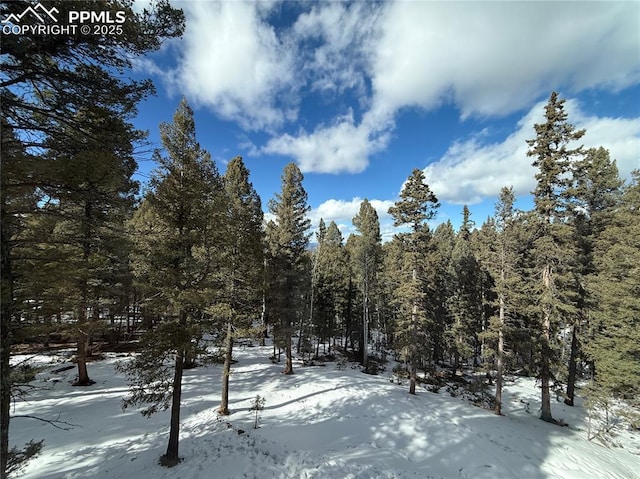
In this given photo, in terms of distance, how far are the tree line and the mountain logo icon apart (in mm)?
135

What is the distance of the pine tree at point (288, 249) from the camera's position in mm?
18266

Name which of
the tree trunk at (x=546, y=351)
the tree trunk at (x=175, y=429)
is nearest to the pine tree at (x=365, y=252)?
the tree trunk at (x=546, y=351)

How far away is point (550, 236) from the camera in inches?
616

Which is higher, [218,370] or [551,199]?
[551,199]

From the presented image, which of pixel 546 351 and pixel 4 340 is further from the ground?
pixel 4 340

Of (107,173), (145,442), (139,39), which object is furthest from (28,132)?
(145,442)

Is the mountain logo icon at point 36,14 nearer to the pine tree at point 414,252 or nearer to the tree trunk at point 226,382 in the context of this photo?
the tree trunk at point 226,382

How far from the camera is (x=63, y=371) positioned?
51.1ft

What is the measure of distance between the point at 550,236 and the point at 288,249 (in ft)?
51.2

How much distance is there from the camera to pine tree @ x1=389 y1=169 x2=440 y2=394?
671 inches

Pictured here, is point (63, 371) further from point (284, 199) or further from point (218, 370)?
point (284, 199)

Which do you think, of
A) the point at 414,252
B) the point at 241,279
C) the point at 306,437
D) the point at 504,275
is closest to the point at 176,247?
the point at 241,279

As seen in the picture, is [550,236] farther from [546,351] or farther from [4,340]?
[4,340]

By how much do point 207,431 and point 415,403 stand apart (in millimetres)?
10467
